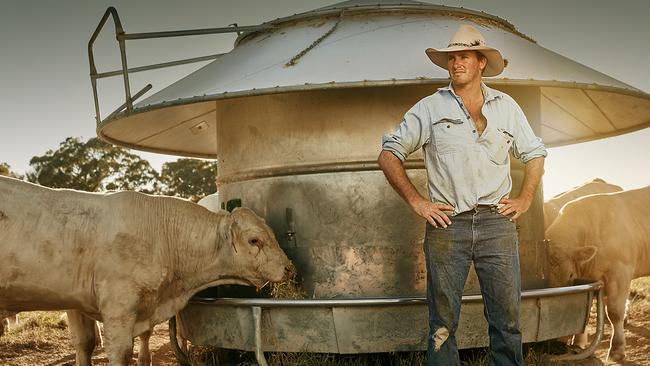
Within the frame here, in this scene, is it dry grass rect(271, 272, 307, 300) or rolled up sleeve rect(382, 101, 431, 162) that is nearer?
rolled up sleeve rect(382, 101, 431, 162)

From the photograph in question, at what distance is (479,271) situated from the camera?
5000mm

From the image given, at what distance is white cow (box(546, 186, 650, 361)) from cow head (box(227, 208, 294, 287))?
131 inches

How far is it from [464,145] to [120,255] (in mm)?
3356

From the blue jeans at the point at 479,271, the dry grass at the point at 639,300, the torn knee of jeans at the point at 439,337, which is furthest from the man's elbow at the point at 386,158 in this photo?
the dry grass at the point at 639,300

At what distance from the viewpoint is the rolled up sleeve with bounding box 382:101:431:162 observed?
503cm

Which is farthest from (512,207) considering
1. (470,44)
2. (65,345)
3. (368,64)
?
(65,345)

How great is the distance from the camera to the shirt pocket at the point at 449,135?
4.95m

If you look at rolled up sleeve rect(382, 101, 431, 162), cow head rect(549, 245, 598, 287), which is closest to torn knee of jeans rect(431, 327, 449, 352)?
rolled up sleeve rect(382, 101, 431, 162)

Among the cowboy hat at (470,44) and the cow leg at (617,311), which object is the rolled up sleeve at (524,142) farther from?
the cow leg at (617,311)

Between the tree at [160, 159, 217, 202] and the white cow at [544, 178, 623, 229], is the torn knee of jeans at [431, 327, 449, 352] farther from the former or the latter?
the tree at [160, 159, 217, 202]

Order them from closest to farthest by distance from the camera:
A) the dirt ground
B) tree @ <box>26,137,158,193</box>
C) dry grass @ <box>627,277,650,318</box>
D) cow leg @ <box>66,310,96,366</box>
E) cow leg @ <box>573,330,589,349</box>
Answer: cow leg @ <box>66,310,96,366</box> → cow leg @ <box>573,330,589,349</box> → the dirt ground → dry grass @ <box>627,277,650,318</box> → tree @ <box>26,137,158,193</box>

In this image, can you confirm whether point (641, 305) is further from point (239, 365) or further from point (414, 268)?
point (239, 365)

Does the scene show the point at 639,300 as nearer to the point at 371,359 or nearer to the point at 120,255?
the point at 371,359

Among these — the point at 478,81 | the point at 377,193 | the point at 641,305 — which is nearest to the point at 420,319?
the point at 377,193
